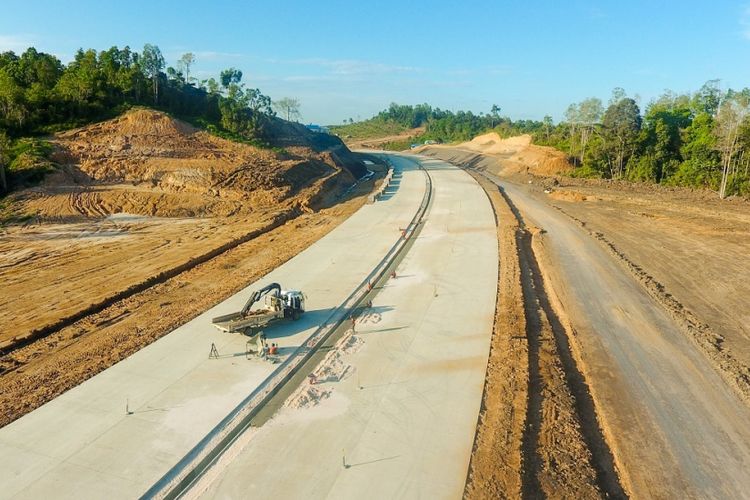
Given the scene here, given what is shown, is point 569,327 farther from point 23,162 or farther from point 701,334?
point 23,162

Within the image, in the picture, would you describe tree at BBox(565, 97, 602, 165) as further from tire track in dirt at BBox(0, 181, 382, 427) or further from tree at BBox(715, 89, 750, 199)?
tire track in dirt at BBox(0, 181, 382, 427)

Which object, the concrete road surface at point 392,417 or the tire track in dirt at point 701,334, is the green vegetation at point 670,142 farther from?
the concrete road surface at point 392,417

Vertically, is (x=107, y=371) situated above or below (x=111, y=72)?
below

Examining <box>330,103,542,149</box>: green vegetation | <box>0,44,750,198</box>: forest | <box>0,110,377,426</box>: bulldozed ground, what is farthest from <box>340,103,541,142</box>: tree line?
<box>0,110,377,426</box>: bulldozed ground

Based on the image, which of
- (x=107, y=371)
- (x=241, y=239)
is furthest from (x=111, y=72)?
(x=107, y=371)

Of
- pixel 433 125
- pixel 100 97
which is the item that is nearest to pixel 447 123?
pixel 433 125

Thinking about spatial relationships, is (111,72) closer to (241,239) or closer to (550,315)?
(241,239)

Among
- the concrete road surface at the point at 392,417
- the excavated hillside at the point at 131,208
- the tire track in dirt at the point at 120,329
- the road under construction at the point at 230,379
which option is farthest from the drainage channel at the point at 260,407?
the excavated hillside at the point at 131,208
